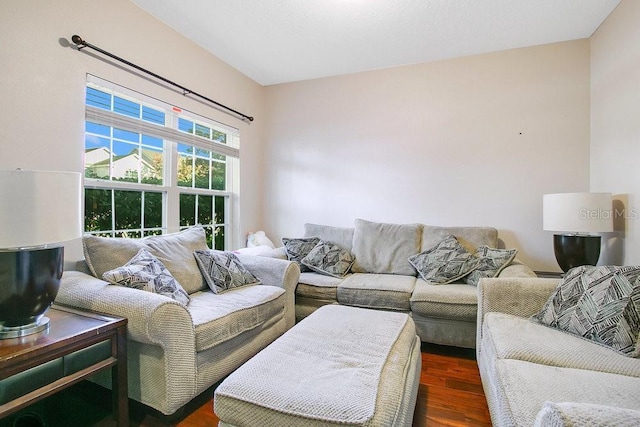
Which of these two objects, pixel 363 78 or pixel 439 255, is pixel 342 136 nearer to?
pixel 363 78

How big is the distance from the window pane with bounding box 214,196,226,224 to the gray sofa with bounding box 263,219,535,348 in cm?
83

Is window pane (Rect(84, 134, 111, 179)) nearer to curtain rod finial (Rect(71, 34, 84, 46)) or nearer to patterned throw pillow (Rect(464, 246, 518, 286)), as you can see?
curtain rod finial (Rect(71, 34, 84, 46))

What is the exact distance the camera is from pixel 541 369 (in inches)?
48.1

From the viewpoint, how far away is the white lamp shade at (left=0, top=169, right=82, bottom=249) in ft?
3.65

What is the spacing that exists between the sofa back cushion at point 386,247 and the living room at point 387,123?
0.30 metres

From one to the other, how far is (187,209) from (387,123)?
219 centimetres

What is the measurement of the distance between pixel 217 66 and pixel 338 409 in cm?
317

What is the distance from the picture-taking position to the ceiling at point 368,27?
7.68ft

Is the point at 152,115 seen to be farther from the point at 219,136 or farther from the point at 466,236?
the point at 466,236

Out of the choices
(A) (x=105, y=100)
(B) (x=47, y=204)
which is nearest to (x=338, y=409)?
(B) (x=47, y=204)

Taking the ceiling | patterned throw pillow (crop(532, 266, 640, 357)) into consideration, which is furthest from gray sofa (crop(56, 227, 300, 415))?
the ceiling

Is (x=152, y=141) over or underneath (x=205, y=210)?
over

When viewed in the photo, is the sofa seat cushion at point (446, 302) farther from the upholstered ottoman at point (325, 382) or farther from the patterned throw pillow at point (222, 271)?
the patterned throw pillow at point (222, 271)

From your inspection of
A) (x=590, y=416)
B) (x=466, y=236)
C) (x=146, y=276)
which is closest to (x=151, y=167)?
(x=146, y=276)
